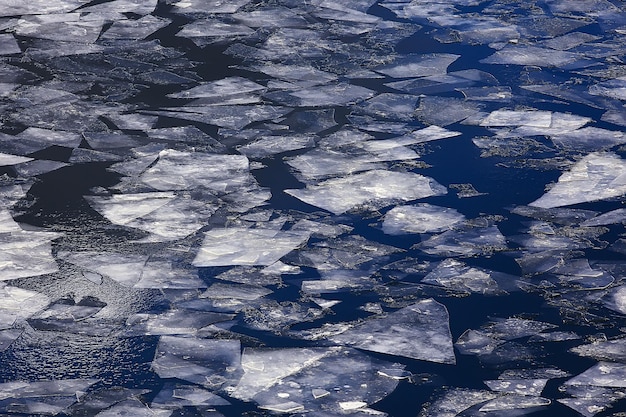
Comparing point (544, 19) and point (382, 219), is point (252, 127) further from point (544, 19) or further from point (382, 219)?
point (544, 19)

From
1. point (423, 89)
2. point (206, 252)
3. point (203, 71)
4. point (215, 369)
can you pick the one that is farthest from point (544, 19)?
point (215, 369)

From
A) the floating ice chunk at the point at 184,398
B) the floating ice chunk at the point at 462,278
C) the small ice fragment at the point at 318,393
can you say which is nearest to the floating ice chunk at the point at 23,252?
the floating ice chunk at the point at 184,398

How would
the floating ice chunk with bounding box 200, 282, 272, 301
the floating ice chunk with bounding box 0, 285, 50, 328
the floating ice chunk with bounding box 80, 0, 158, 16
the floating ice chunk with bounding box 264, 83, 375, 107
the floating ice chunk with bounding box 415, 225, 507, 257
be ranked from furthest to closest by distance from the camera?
1. the floating ice chunk with bounding box 80, 0, 158, 16
2. the floating ice chunk with bounding box 264, 83, 375, 107
3. the floating ice chunk with bounding box 415, 225, 507, 257
4. the floating ice chunk with bounding box 200, 282, 272, 301
5. the floating ice chunk with bounding box 0, 285, 50, 328

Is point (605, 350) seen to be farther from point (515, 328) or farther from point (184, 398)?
point (184, 398)

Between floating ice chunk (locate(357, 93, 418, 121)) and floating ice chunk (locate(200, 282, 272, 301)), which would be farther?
floating ice chunk (locate(357, 93, 418, 121))

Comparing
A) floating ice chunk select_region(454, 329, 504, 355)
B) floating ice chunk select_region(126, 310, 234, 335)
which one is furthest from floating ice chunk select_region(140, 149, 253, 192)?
floating ice chunk select_region(454, 329, 504, 355)

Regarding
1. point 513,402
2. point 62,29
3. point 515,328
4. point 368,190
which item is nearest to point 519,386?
point 513,402

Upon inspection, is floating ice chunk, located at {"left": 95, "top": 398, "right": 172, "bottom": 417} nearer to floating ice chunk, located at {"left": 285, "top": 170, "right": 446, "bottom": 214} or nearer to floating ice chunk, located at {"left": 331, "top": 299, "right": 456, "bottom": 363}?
floating ice chunk, located at {"left": 331, "top": 299, "right": 456, "bottom": 363}

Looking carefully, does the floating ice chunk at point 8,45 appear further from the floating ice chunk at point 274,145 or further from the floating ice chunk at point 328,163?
the floating ice chunk at point 328,163
